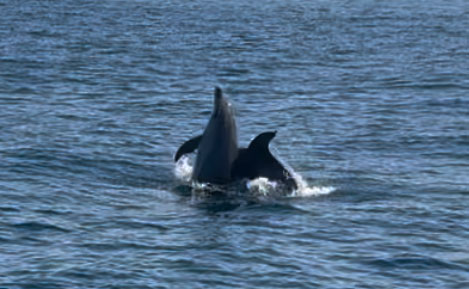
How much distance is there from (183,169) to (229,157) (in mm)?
2646

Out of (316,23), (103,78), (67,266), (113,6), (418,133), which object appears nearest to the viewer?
(67,266)

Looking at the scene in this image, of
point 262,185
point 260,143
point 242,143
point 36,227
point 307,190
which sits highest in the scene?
point 260,143

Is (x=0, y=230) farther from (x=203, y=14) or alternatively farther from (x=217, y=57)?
(x=203, y=14)

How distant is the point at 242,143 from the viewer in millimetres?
34406

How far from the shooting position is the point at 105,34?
60.5m

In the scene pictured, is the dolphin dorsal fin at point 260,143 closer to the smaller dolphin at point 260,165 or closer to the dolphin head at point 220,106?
the smaller dolphin at point 260,165

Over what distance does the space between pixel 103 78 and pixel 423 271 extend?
26669mm

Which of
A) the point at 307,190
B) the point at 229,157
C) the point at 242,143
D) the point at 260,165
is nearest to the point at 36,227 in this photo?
the point at 229,157

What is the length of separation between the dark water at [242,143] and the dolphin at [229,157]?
86cm

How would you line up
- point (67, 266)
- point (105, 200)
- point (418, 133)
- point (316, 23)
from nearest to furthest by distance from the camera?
point (67, 266)
point (105, 200)
point (418, 133)
point (316, 23)

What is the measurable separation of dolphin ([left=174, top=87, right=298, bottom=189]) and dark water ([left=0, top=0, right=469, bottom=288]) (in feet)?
2.83

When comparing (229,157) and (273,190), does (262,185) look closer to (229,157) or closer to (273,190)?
(273,190)

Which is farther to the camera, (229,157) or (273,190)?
(229,157)

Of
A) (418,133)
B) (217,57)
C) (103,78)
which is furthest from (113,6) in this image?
(418,133)
